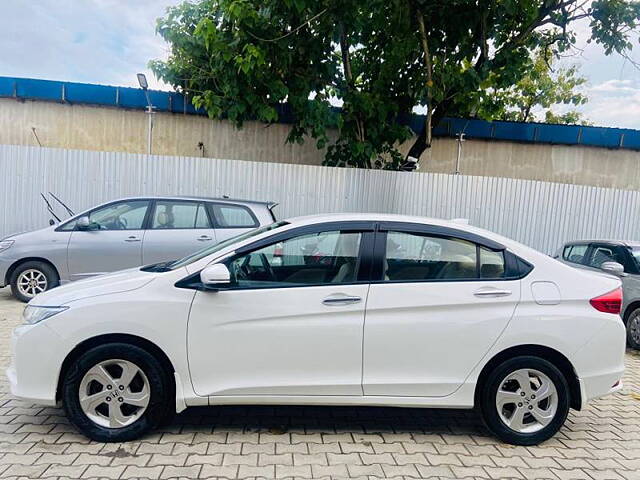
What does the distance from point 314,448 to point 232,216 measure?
428 cm

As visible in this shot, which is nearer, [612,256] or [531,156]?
[612,256]

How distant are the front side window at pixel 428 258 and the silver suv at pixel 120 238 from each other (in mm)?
3619

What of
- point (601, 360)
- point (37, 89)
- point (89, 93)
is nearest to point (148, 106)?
point (89, 93)

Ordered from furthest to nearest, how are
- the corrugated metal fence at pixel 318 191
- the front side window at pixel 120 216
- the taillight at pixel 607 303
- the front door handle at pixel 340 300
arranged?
the corrugated metal fence at pixel 318 191 < the front side window at pixel 120 216 < the taillight at pixel 607 303 < the front door handle at pixel 340 300

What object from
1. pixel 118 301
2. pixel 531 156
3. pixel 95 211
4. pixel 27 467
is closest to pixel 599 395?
pixel 118 301

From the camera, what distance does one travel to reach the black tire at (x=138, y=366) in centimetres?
300

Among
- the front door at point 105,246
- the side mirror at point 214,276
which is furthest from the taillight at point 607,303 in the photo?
the front door at point 105,246

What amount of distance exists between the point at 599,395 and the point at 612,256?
4174 mm

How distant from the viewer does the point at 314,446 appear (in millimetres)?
3137

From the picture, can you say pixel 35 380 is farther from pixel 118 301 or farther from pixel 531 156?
pixel 531 156

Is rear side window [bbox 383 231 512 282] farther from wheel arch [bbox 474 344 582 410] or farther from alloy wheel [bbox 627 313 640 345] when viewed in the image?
alloy wheel [bbox 627 313 640 345]

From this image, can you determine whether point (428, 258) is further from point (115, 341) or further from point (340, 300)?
point (115, 341)

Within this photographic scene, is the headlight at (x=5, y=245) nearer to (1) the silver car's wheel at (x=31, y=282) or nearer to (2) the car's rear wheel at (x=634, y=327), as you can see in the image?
(1) the silver car's wheel at (x=31, y=282)

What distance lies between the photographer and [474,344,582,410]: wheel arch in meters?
3.24
